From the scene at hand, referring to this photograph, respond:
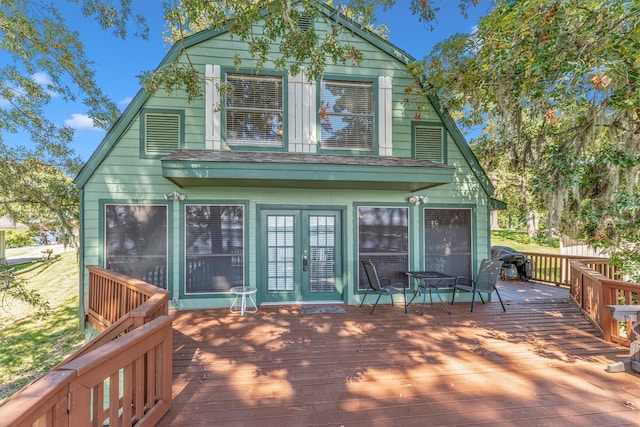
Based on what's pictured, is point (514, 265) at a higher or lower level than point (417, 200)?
lower

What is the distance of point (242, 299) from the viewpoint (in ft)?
17.6

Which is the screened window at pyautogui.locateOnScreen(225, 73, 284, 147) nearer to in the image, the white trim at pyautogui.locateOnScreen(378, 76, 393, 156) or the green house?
the green house

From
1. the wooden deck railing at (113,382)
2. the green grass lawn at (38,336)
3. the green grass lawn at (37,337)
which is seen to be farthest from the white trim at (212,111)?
the green grass lawn at (38,336)

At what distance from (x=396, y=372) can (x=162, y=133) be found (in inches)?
206

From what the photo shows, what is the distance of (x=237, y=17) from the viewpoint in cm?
434

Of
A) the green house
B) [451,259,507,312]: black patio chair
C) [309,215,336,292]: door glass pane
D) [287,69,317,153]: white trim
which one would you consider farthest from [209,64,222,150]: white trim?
[451,259,507,312]: black patio chair

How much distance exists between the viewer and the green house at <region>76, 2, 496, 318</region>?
545 cm

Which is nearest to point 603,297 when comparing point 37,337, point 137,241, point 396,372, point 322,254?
point 396,372

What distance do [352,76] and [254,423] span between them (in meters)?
5.69

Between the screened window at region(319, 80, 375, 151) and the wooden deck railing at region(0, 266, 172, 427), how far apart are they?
13.3 ft

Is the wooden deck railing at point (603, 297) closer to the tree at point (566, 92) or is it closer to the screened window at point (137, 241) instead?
the tree at point (566, 92)

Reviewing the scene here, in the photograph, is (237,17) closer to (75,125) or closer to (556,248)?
(75,125)

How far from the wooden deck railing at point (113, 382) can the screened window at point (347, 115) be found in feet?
13.3

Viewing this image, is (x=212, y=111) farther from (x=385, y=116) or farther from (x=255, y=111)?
(x=385, y=116)
